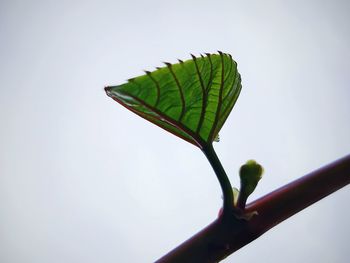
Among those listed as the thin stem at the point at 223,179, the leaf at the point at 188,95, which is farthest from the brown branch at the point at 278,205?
the leaf at the point at 188,95

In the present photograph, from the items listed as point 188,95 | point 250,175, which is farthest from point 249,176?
point 188,95

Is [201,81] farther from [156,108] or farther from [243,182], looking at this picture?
[243,182]

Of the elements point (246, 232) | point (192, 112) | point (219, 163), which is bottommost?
point (246, 232)

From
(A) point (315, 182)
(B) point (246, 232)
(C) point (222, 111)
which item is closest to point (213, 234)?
(B) point (246, 232)

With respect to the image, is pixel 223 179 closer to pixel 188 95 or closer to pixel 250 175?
pixel 250 175

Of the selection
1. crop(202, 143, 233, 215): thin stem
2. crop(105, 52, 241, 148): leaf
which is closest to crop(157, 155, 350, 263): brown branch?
crop(202, 143, 233, 215): thin stem

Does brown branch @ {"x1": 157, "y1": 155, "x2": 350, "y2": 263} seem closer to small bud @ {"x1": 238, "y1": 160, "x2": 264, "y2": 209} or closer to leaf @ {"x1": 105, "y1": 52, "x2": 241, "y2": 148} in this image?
small bud @ {"x1": 238, "y1": 160, "x2": 264, "y2": 209}
